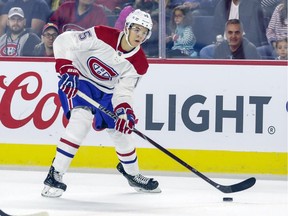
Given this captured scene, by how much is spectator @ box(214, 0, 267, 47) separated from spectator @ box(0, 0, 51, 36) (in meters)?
1.03

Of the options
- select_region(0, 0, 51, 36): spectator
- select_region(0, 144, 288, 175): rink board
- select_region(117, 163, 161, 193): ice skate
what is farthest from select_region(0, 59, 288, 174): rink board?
select_region(117, 163, 161, 193): ice skate

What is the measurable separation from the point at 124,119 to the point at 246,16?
1.21m

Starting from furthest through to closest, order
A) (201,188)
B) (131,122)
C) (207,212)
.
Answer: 1. (201,188)
2. (131,122)
3. (207,212)

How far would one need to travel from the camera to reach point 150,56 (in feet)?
23.5

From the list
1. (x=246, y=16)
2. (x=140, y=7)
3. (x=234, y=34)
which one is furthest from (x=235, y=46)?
(x=140, y=7)

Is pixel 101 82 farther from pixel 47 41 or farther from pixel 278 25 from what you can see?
pixel 278 25

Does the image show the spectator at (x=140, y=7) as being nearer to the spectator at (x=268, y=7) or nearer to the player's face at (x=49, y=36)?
the player's face at (x=49, y=36)

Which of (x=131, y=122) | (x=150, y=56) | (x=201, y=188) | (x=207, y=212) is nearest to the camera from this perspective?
(x=207, y=212)

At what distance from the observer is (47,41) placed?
7301 mm

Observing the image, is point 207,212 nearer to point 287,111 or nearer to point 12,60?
point 287,111

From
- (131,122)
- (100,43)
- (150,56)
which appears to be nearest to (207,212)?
(131,122)

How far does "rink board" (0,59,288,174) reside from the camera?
22.9 ft

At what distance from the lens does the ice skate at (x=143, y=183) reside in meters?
6.52

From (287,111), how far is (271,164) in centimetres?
32
